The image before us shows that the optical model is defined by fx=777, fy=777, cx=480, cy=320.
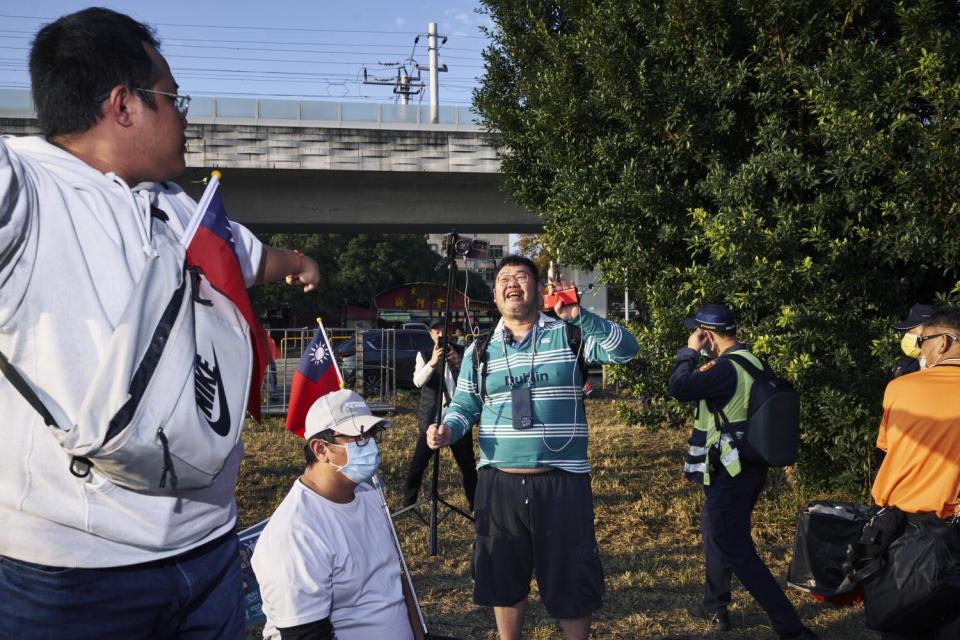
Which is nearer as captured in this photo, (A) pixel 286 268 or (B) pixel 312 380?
(A) pixel 286 268

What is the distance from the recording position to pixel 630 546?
673 cm

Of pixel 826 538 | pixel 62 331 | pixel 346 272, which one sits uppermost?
pixel 346 272

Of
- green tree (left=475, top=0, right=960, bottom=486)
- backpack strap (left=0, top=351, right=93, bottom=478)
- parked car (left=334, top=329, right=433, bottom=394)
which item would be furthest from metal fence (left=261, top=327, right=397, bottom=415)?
backpack strap (left=0, top=351, right=93, bottom=478)

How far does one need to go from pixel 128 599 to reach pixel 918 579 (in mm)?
3211

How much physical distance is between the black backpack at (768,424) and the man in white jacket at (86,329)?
3.78 m

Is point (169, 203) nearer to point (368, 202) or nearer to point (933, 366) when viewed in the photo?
point (933, 366)

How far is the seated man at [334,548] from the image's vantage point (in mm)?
2898

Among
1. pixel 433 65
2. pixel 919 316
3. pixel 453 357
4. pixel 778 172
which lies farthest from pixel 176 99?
pixel 433 65

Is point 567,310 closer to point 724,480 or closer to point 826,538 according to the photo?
point 724,480

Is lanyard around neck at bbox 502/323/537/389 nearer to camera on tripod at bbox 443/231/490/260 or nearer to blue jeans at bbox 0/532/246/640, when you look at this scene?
camera on tripod at bbox 443/231/490/260

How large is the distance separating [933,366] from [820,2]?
12.8 ft

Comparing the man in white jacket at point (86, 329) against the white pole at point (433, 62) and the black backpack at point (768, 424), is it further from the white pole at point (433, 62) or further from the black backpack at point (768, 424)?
the white pole at point (433, 62)

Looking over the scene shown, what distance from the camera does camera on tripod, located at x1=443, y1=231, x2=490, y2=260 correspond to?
561 centimetres

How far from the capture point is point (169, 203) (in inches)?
67.8
